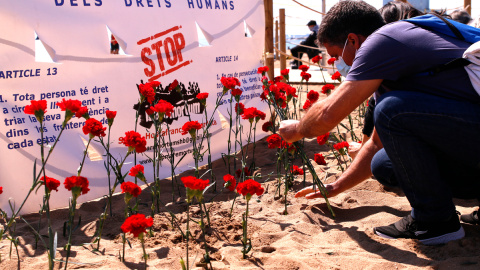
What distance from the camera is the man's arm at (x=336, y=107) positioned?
2.02m

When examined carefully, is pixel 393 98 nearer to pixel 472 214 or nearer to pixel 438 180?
pixel 438 180

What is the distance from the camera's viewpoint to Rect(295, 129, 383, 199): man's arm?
2510 mm

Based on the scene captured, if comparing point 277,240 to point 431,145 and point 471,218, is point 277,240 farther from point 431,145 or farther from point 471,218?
point 471,218

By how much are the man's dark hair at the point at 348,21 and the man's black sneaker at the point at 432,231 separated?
3.01ft

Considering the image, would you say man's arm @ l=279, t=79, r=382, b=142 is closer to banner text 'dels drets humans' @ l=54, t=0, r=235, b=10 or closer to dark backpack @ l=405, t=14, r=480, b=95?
dark backpack @ l=405, t=14, r=480, b=95

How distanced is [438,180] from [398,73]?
50cm

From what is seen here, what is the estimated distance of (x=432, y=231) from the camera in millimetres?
2143

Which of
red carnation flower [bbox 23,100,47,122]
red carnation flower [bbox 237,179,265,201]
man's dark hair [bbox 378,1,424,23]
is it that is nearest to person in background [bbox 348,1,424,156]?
man's dark hair [bbox 378,1,424,23]

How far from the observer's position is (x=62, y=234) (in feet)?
8.16

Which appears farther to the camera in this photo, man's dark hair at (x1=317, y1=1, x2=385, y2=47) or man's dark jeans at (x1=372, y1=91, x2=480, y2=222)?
man's dark hair at (x1=317, y1=1, x2=385, y2=47)

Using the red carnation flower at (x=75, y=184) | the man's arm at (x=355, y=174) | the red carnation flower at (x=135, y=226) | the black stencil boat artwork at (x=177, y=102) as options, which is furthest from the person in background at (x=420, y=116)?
the black stencil boat artwork at (x=177, y=102)

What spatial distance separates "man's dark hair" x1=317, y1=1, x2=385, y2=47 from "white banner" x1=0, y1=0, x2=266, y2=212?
4.80 feet

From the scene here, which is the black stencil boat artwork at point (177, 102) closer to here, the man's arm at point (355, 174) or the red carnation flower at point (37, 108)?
the man's arm at point (355, 174)

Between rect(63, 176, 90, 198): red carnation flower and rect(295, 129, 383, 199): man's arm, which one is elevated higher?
rect(63, 176, 90, 198): red carnation flower
